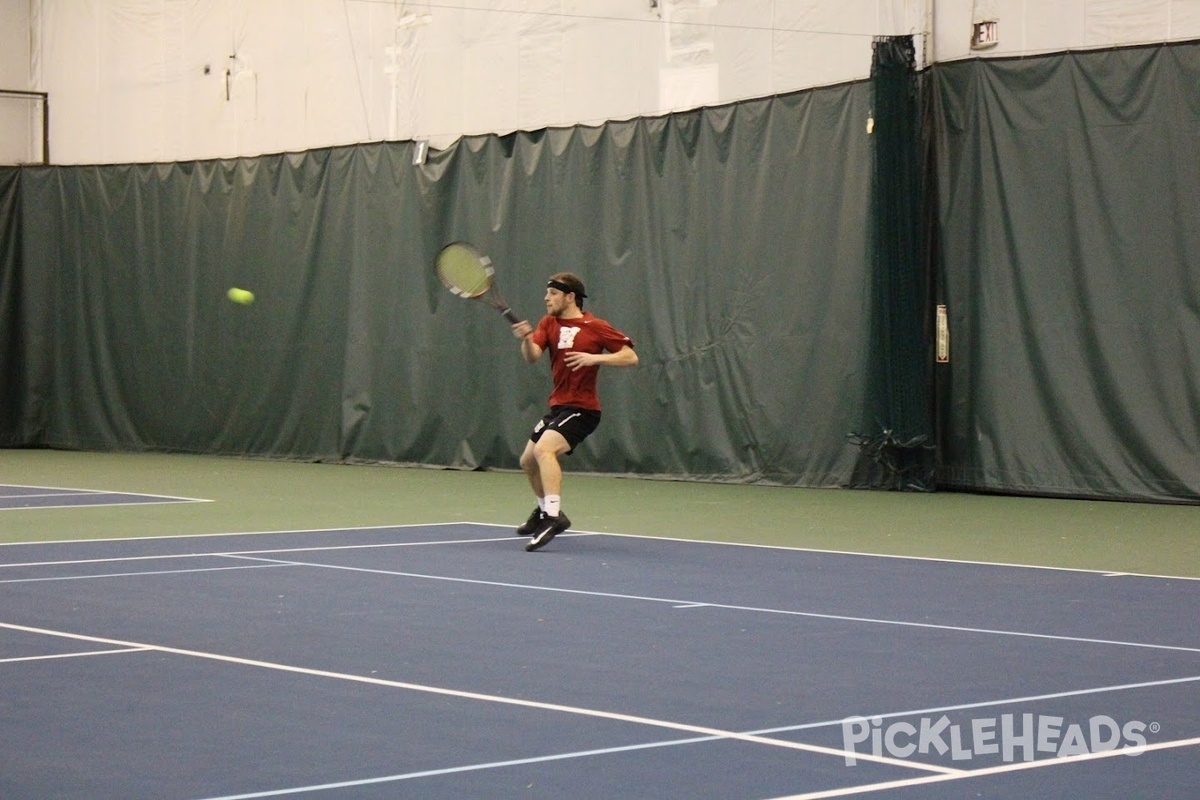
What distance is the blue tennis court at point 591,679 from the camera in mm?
4039

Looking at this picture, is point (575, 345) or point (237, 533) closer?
point (575, 345)

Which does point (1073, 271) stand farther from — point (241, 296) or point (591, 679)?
point (241, 296)

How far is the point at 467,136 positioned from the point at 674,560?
8.75 m

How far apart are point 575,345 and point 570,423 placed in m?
0.42

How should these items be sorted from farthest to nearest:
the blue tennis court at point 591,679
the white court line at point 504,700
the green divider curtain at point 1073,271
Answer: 1. the green divider curtain at point 1073,271
2. the white court line at point 504,700
3. the blue tennis court at point 591,679

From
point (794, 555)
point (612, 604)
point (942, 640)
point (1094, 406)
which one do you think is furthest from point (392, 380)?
point (942, 640)

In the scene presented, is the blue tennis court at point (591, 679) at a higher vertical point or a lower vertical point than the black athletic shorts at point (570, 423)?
lower

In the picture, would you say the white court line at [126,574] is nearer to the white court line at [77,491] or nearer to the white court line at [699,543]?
the white court line at [699,543]

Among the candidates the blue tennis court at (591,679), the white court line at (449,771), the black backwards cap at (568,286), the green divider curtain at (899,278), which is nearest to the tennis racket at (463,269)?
the black backwards cap at (568,286)

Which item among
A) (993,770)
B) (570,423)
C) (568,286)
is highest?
(568,286)

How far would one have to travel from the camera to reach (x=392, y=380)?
17578 mm

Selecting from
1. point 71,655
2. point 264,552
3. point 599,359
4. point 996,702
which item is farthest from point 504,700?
point 599,359

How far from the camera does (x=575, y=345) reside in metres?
9.74

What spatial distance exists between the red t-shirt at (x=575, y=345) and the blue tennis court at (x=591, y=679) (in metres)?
1.26
